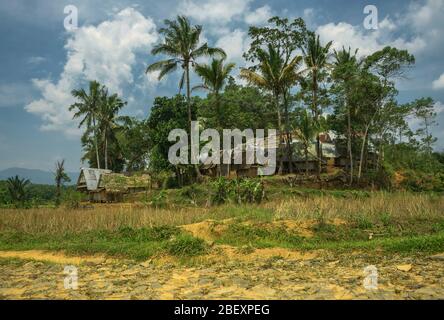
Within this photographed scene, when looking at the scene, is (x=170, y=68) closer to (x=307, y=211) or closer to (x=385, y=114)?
(x=385, y=114)

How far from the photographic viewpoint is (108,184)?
27.5 m

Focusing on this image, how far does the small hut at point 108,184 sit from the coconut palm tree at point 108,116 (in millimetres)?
5347

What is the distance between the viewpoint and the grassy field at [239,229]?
8930mm

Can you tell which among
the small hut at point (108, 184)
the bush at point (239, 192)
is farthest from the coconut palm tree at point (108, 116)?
the bush at point (239, 192)

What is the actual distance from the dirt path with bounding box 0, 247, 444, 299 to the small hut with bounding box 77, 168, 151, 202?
18.7 m

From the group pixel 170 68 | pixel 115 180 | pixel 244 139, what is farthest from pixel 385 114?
pixel 115 180

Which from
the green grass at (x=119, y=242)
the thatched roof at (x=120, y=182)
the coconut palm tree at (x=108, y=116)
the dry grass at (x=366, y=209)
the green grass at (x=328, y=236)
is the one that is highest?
the coconut palm tree at (x=108, y=116)

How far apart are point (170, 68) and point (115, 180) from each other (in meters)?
9.27

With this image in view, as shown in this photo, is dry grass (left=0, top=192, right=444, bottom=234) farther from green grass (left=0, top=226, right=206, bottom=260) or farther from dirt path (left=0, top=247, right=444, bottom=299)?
dirt path (left=0, top=247, right=444, bottom=299)

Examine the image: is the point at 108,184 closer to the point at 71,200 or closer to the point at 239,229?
the point at 71,200

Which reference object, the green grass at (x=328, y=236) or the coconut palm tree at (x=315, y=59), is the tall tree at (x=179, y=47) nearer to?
the coconut palm tree at (x=315, y=59)

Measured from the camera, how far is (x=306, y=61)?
25938 mm

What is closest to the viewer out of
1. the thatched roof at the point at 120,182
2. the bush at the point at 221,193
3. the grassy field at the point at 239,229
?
the grassy field at the point at 239,229

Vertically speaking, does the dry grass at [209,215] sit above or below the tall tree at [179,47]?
below
